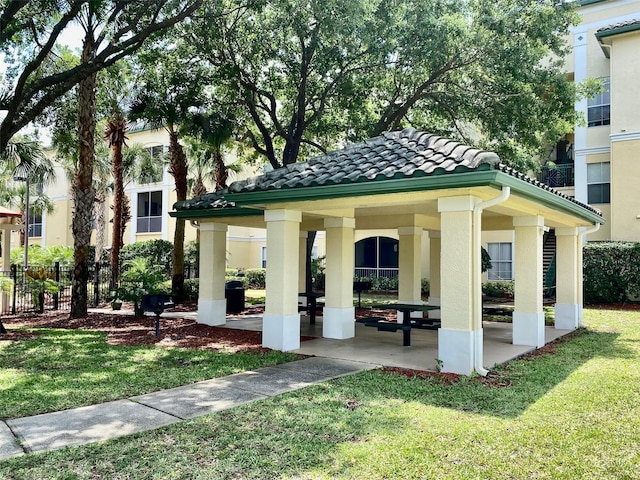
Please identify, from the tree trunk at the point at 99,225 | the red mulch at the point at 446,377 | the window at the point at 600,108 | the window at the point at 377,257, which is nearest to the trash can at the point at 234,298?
A: the red mulch at the point at 446,377

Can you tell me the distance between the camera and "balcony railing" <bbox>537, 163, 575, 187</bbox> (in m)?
23.5

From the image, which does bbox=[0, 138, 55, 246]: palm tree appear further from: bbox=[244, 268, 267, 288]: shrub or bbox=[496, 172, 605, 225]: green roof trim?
bbox=[496, 172, 605, 225]: green roof trim

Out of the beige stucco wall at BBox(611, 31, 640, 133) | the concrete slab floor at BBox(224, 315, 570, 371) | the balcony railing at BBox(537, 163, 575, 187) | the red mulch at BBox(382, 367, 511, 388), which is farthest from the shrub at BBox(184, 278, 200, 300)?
the beige stucco wall at BBox(611, 31, 640, 133)

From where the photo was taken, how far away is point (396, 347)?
1043 centimetres

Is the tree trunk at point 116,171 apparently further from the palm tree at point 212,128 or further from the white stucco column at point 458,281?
the white stucco column at point 458,281

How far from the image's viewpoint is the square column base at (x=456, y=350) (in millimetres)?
7852

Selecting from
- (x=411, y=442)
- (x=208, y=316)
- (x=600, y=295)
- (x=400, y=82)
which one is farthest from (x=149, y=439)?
(x=600, y=295)

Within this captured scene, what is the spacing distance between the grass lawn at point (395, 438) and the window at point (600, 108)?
18.0 meters

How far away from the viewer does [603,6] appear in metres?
22.5

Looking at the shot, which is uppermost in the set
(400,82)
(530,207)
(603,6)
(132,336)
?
(603,6)

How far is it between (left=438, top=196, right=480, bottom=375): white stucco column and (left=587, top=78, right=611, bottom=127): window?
17744mm

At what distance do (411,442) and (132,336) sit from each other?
860cm

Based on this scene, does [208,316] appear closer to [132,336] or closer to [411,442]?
[132,336]

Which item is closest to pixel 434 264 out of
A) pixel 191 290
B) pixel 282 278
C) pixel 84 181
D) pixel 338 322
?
pixel 338 322
